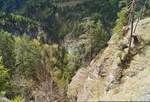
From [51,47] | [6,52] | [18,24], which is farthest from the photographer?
[18,24]

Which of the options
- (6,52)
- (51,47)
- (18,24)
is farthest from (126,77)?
(18,24)

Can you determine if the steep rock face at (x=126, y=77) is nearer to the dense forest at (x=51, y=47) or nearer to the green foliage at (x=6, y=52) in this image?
the dense forest at (x=51, y=47)

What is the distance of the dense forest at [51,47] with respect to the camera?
231ft

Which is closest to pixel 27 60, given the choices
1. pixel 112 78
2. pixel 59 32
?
pixel 59 32

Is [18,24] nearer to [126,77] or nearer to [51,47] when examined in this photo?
[51,47]

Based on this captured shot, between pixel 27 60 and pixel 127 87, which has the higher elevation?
pixel 127 87

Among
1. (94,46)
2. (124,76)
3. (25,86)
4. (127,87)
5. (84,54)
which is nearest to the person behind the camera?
(127,87)

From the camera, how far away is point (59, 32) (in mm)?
189250

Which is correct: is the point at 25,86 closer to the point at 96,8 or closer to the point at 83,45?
the point at 83,45

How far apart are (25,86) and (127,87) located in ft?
227

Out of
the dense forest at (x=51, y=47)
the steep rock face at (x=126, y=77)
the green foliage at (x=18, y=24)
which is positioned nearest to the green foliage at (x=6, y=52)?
the dense forest at (x=51, y=47)

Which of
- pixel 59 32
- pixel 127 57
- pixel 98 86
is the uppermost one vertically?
pixel 127 57

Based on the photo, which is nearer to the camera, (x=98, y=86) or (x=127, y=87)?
(x=127, y=87)

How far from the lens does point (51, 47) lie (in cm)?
15350
